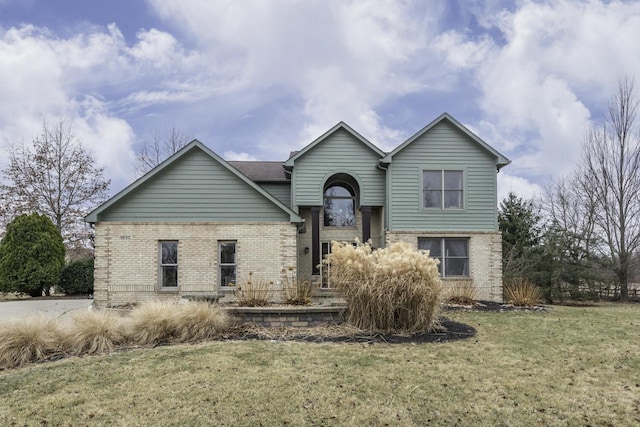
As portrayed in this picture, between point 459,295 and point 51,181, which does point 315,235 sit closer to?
point 459,295

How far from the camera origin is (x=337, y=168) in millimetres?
16500

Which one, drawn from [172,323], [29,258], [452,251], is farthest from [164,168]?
[452,251]

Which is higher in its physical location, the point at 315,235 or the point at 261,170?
the point at 261,170

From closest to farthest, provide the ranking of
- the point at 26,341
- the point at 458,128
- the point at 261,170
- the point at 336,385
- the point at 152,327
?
the point at 336,385
the point at 26,341
the point at 152,327
the point at 458,128
the point at 261,170

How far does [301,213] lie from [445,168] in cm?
604

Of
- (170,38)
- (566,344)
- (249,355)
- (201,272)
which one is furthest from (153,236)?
(566,344)

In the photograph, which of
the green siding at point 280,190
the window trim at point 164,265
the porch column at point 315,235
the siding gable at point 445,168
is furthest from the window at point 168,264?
the siding gable at point 445,168

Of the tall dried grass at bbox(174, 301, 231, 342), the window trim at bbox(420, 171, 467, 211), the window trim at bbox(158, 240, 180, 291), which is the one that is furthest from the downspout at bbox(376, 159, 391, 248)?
the tall dried grass at bbox(174, 301, 231, 342)

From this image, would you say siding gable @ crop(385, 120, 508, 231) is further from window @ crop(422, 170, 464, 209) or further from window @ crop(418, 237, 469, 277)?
window @ crop(418, 237, 469, 277)

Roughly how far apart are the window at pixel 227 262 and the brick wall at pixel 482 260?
5769mm

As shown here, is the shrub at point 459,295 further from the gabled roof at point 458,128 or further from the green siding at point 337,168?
the gabled roof at point 458,128

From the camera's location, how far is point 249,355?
22.8ft

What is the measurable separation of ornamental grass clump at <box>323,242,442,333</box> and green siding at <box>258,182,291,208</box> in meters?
9.66

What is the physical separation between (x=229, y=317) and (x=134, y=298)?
7006 mm
